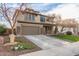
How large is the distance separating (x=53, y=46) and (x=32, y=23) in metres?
0.34

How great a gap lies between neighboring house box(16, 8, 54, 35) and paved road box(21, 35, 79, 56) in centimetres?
7

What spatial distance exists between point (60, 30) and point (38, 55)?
367 millimetres

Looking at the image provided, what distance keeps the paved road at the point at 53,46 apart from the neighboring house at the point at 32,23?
7 centimetres

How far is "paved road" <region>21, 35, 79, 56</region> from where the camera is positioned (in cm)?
203

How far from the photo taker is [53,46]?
2070mm

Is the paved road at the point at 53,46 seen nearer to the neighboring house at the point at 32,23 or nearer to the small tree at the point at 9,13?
the neighboring house at the point at 32,23

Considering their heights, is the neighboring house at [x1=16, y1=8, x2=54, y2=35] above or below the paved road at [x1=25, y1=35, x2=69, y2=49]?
above

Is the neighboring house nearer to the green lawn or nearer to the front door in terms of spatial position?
the front door

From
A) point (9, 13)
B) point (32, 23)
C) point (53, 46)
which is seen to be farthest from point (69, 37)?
point (9, 13)

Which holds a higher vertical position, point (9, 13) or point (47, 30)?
Answer: point (9, 13)

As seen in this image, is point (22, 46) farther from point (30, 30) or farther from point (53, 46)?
point (53, 46)

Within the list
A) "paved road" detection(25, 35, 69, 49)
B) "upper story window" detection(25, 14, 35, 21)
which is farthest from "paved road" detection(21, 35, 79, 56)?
"upper story window" detection(25, 14, 35, 21)

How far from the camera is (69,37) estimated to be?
210 cm

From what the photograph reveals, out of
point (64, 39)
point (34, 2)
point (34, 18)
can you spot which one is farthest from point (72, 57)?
point (34, 2)
